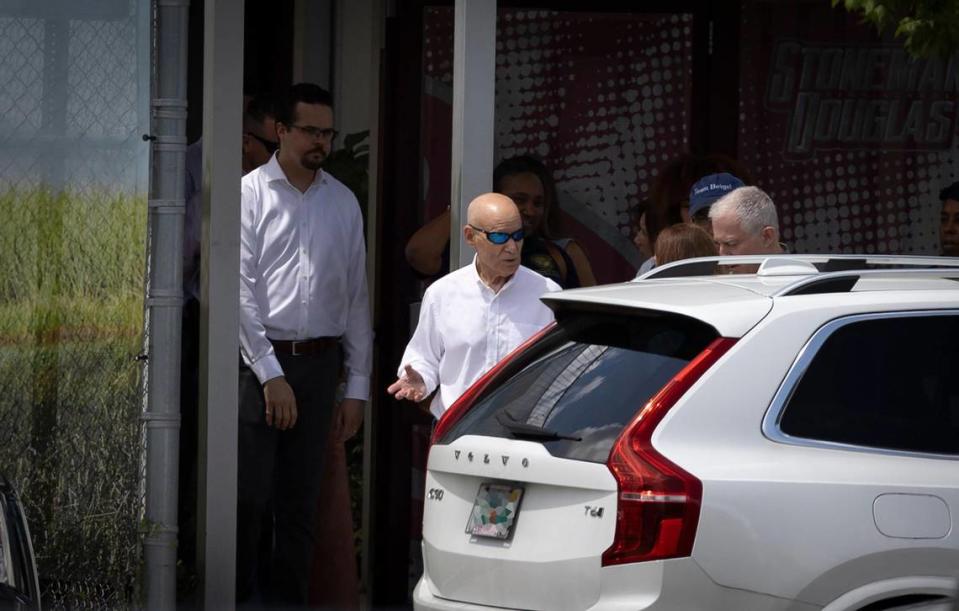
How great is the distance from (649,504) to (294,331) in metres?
3.68

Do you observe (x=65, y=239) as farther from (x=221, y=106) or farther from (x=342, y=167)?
(x=342, y=167)

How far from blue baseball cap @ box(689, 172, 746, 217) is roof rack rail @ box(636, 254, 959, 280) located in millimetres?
1636

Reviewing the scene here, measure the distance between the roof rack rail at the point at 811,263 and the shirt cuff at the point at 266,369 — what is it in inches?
95.9

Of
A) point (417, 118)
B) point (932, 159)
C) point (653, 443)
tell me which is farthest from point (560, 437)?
point (932, 159)

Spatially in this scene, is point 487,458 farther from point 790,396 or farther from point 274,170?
point 274,170

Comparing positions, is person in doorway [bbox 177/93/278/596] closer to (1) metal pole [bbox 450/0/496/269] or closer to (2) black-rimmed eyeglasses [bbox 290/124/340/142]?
(2) black-rimmed eyeglasses [bbox 290/124/340/142]

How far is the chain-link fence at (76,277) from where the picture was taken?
26.6 feet

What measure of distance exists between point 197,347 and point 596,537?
13.4 ft

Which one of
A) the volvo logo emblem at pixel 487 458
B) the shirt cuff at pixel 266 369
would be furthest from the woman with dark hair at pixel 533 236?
the volvo logo emblem at pixel 487 458

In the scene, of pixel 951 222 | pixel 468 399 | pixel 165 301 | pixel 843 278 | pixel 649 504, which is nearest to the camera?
pixel 649 504

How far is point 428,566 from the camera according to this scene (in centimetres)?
582

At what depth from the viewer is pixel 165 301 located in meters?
8.12

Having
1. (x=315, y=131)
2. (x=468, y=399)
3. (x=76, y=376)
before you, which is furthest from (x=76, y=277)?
(x=468, y=399)

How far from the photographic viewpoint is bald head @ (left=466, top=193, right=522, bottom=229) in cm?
750
